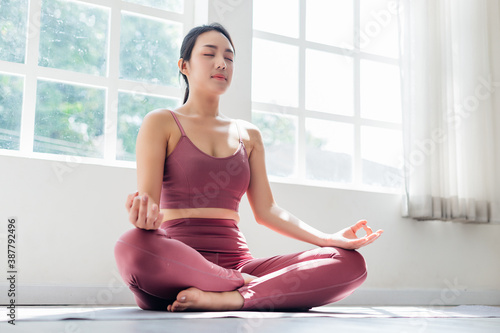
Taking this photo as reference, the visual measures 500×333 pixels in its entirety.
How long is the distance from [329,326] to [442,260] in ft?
7.23

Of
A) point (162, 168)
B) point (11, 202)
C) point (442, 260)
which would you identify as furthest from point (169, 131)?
point (442, 260)

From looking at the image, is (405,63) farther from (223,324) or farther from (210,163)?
(223,324)

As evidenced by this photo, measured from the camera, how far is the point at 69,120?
8.19 ft

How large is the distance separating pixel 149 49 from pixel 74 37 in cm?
35

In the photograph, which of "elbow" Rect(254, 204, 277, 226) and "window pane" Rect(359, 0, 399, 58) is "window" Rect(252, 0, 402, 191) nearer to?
"window pane" Rect(359, 0, 399, 58)

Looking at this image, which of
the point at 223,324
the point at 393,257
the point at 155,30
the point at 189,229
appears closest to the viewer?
the point at 223,324

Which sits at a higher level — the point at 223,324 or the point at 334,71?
the point at 334,71

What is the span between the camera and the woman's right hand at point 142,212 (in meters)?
1.42

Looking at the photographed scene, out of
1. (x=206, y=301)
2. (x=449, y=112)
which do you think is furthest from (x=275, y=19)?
(x=206, y=301)

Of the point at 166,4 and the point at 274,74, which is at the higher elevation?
the point at 166,4

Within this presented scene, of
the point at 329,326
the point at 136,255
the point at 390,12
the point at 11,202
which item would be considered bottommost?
the point at 329,326

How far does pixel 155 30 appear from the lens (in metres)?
2.75

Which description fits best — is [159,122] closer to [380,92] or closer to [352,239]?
[352,239]

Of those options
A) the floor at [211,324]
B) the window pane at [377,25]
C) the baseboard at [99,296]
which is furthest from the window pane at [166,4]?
the floor at [211,324]
